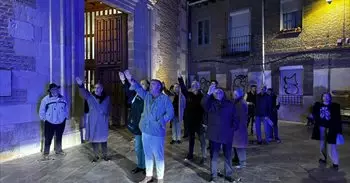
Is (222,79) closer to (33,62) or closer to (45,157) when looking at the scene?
(33,62)

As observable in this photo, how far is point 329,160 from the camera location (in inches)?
236

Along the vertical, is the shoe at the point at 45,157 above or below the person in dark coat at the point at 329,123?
below

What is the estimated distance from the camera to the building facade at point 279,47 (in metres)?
12.0

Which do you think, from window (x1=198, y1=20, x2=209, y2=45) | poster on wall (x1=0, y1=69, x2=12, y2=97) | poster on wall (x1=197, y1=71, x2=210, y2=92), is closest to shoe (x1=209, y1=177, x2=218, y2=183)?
poster on wall (x1=0, y1=69, x2=12, y2=97)

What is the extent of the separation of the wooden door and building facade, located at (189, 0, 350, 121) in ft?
22.7

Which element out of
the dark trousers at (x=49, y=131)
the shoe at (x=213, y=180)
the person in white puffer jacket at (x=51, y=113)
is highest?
the person in white puffer jacket at (x=51, y=113)

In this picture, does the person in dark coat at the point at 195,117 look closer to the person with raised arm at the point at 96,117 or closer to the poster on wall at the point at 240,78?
the person with raised arm at the point at 96,117

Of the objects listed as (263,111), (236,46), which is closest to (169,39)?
(236,46)

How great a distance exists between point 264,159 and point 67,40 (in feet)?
17.4

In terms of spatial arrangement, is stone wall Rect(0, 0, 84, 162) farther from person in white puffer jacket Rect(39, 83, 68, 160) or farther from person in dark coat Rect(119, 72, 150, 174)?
person in dark coat Rect(119, 72, 150, 174)

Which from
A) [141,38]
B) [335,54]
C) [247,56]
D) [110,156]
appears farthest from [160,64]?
[335,54]

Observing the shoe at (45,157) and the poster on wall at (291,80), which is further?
the poster on wall at (291,80)

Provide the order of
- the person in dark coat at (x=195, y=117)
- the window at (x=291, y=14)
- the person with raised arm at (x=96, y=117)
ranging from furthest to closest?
the window at (x=291, y=14), the person in dark coat at (x=195, y=117), the person with raised arm at (x=96, y=117)

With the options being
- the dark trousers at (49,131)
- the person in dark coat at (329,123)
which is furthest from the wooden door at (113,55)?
the person in dark coat at (329,123)
